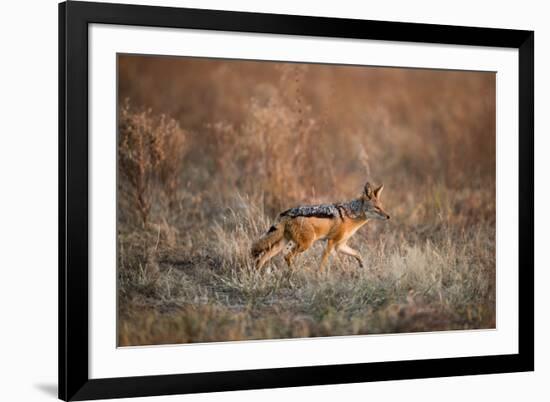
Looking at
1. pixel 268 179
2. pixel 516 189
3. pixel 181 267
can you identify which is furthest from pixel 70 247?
pixel 516 189

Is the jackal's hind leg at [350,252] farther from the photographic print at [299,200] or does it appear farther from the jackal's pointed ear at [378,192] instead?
the jackal's pointed ear at [378,192]

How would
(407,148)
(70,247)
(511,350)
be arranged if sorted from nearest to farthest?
(70,247) → (511,350) → (407,148)

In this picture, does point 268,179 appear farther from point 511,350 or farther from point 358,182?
point 511,350

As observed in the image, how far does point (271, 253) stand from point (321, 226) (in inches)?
19.2

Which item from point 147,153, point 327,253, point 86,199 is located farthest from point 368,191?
point 86,199

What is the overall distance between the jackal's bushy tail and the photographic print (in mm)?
12

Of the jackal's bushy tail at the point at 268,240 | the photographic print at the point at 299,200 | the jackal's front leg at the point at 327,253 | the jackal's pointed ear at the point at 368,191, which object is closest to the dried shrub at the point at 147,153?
the photographic print at the point at 299,200

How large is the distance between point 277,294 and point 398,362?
1.05 m

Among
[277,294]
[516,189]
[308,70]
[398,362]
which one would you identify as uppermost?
[308,70]

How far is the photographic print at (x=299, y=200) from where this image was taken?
6.79 meters

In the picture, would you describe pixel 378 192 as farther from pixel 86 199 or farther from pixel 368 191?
pixel 86 199

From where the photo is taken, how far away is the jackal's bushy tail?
7.22m

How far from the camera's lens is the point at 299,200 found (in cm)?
774

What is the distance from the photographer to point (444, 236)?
7699 mm
